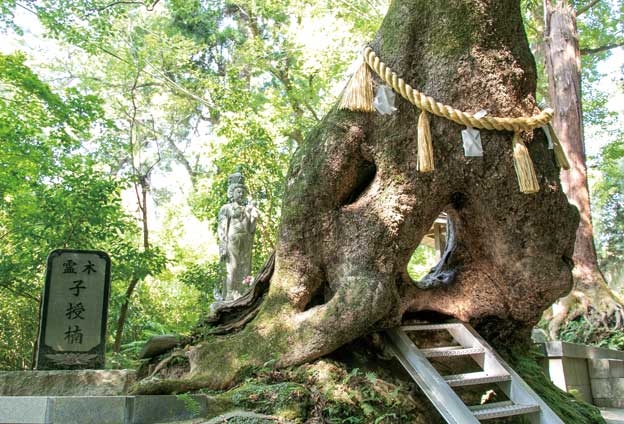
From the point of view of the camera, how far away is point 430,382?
325 cm

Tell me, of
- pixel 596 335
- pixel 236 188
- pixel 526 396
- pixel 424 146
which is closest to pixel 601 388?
pixel 596 335

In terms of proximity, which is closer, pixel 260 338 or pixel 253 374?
pixel 253 374

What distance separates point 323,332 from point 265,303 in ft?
2.14

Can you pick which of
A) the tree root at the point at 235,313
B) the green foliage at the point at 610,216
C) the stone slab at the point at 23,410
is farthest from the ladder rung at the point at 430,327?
the green foliage at the point at 610,216

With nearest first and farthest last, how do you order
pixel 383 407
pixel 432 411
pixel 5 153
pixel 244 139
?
pixel 383 407 → pixel 432 411 → pixel 5 153 → pixel 244 139

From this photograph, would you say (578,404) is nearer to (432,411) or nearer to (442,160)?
(432,411)

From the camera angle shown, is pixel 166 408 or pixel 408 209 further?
pixel 408 209

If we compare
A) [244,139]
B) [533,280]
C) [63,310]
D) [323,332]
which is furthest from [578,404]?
[244,139]

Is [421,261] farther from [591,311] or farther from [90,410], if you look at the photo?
[90,410]

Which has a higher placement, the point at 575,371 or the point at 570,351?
the point at 570,351

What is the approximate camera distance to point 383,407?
10.7 feet

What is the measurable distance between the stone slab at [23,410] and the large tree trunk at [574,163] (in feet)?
29.9

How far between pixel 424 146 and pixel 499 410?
1711mm

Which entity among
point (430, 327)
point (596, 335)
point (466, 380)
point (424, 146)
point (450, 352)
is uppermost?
point (424, 146)
